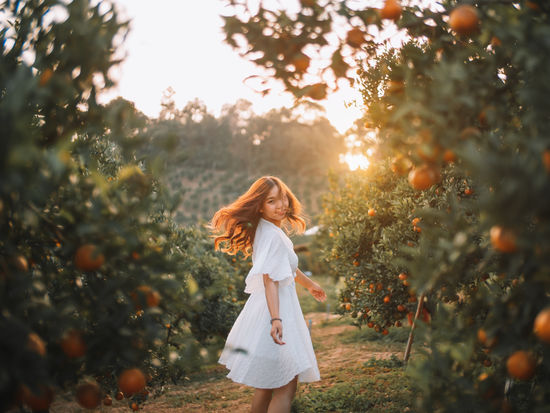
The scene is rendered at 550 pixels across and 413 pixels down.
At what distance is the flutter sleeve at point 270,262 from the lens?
2494 mm

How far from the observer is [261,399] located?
242 cm

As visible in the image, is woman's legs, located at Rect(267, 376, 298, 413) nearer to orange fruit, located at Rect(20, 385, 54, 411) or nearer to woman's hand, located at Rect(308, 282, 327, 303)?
woman's hand, located at Rect(308, 282, 327, 303)

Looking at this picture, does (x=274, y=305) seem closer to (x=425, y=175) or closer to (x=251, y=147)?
(x=425, y=175)

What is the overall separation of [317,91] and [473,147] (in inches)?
24.8

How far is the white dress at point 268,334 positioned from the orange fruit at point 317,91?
1.21m

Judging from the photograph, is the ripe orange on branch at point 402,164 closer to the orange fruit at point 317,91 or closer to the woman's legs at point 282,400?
the orange fruit at point 317,91

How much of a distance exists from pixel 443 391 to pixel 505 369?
0.32 metres

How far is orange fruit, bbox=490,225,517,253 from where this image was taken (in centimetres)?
108

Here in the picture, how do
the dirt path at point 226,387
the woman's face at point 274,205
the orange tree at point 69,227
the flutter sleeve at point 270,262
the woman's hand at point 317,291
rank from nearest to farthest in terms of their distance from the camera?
1. the orange tree at point 69,227
2. the flutter sleeve at point 270,262
3. the woman's face at point 274,205
4. the woman's hand at point 317,291
5. the dirt path at point 226,387

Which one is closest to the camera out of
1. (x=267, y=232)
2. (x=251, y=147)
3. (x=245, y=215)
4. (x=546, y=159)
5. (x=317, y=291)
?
(x=546, y=159)

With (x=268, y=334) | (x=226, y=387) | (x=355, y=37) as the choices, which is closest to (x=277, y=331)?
(x=268, y=334)

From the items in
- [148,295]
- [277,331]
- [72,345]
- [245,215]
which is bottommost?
[277,331]

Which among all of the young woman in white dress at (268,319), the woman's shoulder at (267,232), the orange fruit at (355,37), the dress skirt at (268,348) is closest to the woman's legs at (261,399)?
the young woman in white dress at (268,319)

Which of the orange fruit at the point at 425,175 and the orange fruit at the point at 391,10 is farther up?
the orange fruit at the point at 391,10
